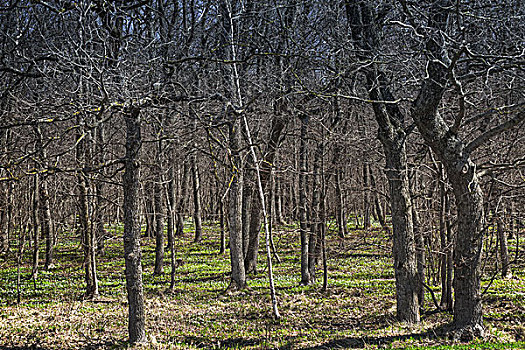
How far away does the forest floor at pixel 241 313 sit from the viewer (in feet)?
29.4

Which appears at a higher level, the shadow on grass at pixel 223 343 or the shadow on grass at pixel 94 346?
the shadow on grass at pixel 94 346

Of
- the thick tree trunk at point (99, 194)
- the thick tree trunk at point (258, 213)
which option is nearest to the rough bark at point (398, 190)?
the thick tree trunk at point (258, 213)

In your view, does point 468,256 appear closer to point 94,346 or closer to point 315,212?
point 315,212

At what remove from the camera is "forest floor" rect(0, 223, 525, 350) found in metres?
8.95

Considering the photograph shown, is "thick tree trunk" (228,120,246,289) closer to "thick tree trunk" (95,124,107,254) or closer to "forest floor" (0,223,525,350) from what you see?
"forest floor" (0,223,525,350)

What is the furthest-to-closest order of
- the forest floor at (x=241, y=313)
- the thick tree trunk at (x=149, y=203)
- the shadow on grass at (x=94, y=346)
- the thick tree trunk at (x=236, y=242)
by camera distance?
the thick tree trunk at (x=149, y=203)
the thick tree trunk at (x=236, y=242)
the forest floor at (x=241, y=313)
the shadow on grass at (x=94, y=346)

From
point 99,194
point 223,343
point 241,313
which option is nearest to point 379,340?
point 223,343

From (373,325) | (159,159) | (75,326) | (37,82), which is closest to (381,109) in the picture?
(373,325)

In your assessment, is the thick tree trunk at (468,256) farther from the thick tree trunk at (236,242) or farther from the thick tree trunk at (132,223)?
the thick tree trunk at (236,242)

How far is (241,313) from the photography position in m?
12.1

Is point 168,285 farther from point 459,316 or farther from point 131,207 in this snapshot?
point 459,316

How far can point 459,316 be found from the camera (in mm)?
7621

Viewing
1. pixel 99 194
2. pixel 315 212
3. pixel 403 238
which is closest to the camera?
pixel 403 238

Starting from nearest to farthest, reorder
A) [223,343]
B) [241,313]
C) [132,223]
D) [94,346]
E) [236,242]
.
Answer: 1. [132,223]
2. [94,346]
3. [223,343]
4. [241,313]
5. [236,242]
